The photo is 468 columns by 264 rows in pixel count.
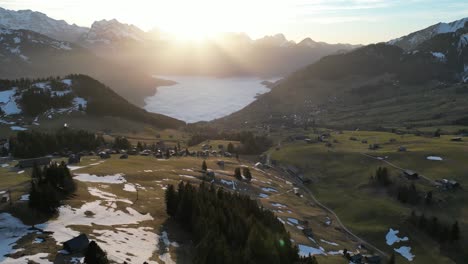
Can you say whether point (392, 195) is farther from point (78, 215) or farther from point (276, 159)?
point (78, 215)

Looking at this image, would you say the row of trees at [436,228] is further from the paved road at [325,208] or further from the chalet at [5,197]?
the chalet at [5,197]

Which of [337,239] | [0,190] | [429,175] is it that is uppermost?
[0,190]

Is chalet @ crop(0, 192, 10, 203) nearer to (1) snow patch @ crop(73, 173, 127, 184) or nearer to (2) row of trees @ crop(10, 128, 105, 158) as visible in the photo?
(1) snow patch @ crop(73, 173, 127, 184)

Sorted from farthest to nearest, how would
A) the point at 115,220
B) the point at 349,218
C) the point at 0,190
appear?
1. the point at 349,218
2. the point at 0,190
3. the point at 115,220

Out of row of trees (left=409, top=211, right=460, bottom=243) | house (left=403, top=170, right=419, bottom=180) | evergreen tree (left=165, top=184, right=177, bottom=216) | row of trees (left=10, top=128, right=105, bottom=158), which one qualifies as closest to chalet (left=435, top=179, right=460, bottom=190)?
house (left=403, top=170, right=419, bottom=180)

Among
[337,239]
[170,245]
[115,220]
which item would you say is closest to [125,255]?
[170,245]

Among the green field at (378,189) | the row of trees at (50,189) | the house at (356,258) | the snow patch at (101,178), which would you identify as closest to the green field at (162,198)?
the row of trees at (50,189)
